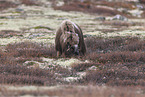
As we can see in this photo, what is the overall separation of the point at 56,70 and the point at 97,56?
3.67 m

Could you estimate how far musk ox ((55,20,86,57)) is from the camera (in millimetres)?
13969

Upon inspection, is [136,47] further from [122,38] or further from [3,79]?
[3,79]

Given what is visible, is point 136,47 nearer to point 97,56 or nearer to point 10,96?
point 97,56

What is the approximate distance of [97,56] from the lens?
14.6 m

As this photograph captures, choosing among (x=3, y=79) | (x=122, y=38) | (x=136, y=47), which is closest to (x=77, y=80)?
(x=3, y=79)

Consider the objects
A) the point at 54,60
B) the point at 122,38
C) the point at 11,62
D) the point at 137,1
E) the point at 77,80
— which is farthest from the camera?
the point at 137,1

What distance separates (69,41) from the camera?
45.7ft

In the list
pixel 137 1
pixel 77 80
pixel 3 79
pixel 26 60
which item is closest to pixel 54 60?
pixel 26 60

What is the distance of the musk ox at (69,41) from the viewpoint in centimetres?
1397

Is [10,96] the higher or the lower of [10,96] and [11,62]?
the higher

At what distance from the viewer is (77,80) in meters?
10.3

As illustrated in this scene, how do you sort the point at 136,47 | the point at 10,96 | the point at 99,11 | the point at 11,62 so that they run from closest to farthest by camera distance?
the point at 10,96 → the point at 11,62 → the point at 136,47 → the point at 99,11

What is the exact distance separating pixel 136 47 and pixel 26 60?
8.63 meters

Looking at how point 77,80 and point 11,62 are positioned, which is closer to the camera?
point 77,80
